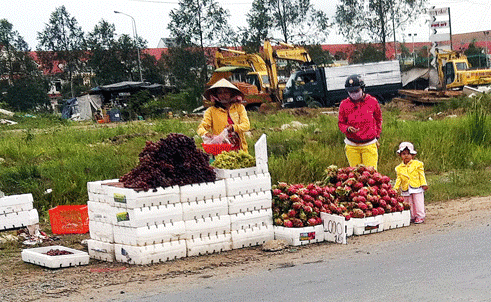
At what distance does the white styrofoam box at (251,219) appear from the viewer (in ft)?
27.4

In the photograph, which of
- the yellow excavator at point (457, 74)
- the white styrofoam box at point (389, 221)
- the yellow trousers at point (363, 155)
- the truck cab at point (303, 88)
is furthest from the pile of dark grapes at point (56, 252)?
the yellow excavator at point (457, 74)

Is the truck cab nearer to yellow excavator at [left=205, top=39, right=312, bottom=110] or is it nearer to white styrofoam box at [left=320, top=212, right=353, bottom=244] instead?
yellow excavator at [left=205, top=39, right=312, bottom=110]

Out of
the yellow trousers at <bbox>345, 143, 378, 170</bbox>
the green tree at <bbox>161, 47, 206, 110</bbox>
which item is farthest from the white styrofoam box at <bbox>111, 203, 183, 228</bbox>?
the green tree at <bbox>161, 47, 206, 110</bbox>

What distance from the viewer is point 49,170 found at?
523 inches

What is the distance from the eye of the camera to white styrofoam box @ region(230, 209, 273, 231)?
8.36m

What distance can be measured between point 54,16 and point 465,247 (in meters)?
61.1

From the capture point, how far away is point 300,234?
8.50 m

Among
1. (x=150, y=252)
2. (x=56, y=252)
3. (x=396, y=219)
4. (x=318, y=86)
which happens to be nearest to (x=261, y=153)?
(x=150, y=252)

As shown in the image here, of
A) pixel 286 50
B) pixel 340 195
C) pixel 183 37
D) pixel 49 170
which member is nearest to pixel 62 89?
pixel 183 37

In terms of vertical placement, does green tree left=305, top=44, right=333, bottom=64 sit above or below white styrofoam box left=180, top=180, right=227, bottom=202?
above

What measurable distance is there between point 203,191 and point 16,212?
9.78 ft

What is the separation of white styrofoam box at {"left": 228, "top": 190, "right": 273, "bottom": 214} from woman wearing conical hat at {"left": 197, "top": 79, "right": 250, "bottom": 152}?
4.55ft

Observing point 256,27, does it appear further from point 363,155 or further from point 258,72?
point 363,155

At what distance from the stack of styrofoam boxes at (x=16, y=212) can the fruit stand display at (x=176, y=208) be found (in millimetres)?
1537
